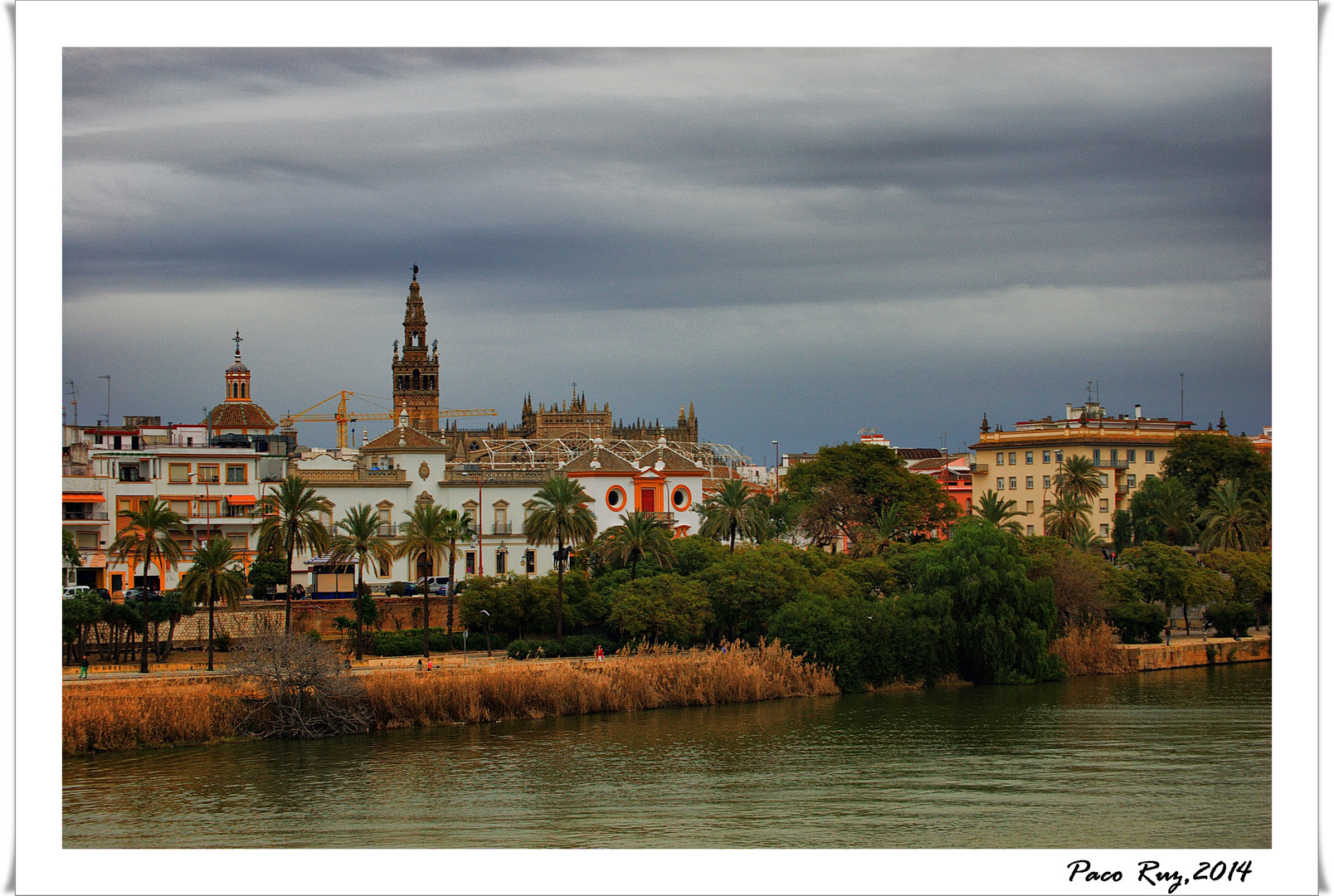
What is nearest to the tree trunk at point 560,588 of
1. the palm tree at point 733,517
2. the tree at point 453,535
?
the tree at point 453,535

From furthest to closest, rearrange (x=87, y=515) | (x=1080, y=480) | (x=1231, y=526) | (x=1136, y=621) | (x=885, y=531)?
(x=1080, y=480), (x=1231, y=526), (x=885, y=531), (x=87, y=515), (x=1136, y=621)

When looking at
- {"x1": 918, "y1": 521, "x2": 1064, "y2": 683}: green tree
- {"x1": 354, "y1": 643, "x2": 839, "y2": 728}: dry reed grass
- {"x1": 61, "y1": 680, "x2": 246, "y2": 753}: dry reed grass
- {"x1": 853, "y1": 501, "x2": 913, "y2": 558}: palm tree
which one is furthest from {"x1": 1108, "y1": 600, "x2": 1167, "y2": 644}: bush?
{"x1": 61, "y1": 680, "x2": 246, "y2": 753}: dry reed grass

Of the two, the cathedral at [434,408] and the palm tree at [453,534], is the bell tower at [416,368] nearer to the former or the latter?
the cathedral at [434,408]

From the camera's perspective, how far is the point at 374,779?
3156 cm

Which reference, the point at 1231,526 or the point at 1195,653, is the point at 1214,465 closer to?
the point at 1231,526

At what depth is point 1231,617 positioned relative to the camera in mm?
54562

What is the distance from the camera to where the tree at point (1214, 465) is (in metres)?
73.3

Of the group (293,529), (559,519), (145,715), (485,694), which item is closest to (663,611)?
(559,519)

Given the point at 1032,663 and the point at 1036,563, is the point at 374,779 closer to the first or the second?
the point at 1032,663

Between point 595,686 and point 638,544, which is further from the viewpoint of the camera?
point 638,544

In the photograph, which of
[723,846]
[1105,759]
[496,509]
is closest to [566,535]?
[496,509]

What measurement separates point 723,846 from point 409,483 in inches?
1537

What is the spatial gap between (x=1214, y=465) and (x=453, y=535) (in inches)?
1763

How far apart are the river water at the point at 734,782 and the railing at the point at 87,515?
24.7 meters
